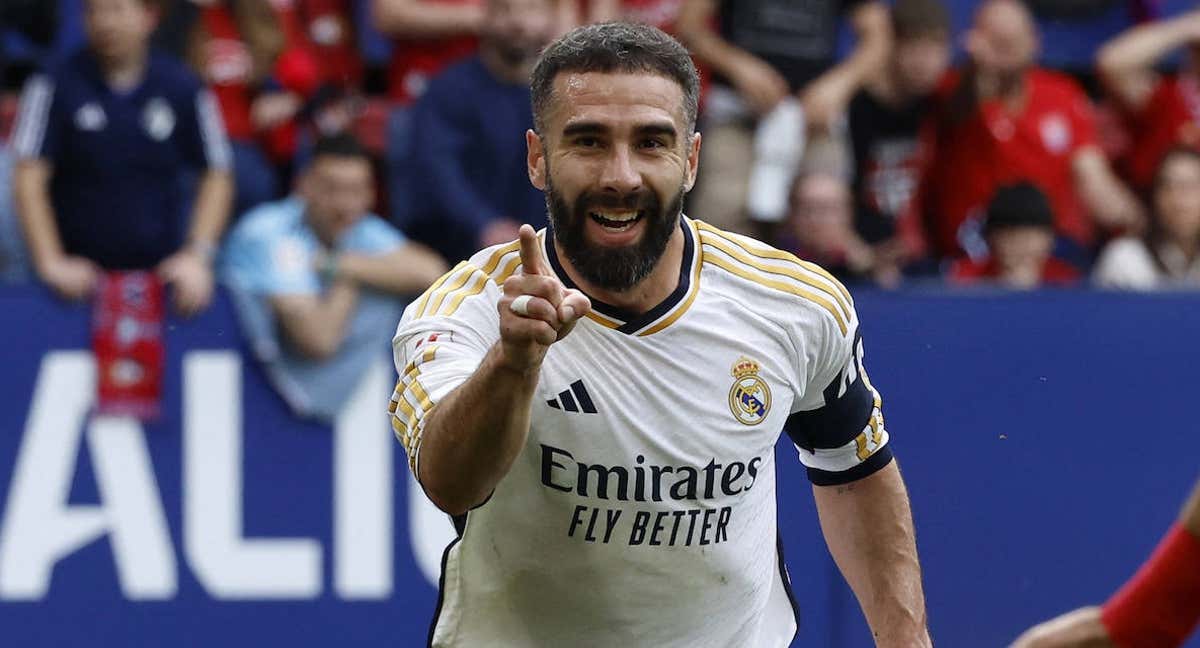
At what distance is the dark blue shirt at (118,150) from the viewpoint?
7.59m

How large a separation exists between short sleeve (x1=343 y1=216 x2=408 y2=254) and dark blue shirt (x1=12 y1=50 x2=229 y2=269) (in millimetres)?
719

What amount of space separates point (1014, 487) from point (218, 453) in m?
3.16

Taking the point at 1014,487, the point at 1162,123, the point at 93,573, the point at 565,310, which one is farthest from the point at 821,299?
the point at 1162,123

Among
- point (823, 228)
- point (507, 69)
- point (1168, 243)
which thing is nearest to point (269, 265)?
point (507, 69)

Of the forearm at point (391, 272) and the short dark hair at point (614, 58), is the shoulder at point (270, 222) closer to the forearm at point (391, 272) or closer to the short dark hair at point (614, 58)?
the forearm at point (391, 272)

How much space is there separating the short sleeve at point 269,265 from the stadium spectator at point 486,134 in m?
0.70

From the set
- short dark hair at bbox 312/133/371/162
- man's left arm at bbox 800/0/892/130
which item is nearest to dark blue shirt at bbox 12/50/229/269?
short dark hair at bbox 312/133/371/162

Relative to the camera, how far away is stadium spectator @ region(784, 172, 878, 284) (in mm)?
8250

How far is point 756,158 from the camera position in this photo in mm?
8703

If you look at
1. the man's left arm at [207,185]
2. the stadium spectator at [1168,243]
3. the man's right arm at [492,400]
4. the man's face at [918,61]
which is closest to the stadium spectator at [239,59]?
the man's left arm at [207,185]

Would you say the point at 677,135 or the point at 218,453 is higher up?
the point at 677,135

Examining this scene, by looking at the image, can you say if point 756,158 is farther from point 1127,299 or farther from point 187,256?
point 187,256

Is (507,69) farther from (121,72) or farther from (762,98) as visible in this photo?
(121,72)

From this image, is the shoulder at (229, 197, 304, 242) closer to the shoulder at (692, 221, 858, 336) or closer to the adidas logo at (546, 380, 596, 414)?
the shoulder at (692, 221, 858, 336)
